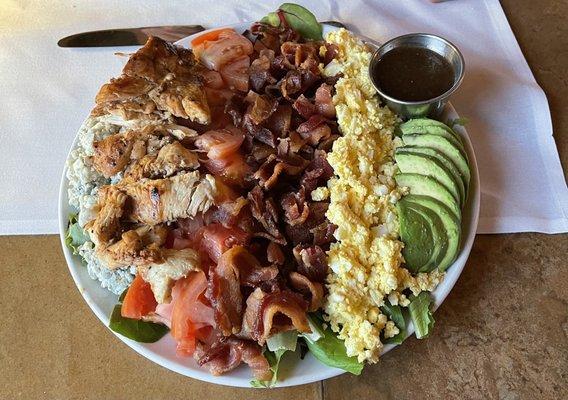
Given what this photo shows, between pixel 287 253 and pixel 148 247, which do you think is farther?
pixel 287 253

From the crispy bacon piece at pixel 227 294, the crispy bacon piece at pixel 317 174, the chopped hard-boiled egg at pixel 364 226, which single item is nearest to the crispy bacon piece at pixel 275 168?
the crispy bacon piece at pixel 317 174

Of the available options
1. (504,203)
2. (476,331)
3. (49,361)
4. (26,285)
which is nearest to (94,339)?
(49,361)

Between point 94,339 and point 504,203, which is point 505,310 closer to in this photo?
point 504,203

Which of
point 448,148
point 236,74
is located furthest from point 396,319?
point 236,74

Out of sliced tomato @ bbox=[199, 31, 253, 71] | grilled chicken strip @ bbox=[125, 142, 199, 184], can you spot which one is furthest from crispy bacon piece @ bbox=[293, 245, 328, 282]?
sliced tomato @ bbox=[199, 31, 253, 71]

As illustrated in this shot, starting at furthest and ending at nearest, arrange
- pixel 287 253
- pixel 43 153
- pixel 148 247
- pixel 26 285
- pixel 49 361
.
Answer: pixel 43 153 < pixel 26 285 < pixel 49 361 < pixel 287 253 < pixel 148 247

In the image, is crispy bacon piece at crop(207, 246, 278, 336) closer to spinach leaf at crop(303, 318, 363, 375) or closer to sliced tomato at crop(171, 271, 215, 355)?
sliced tomato at crop(171, 271, 215, 355)

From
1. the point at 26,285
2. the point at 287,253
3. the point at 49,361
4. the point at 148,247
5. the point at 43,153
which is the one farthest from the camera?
the point at 43,153
